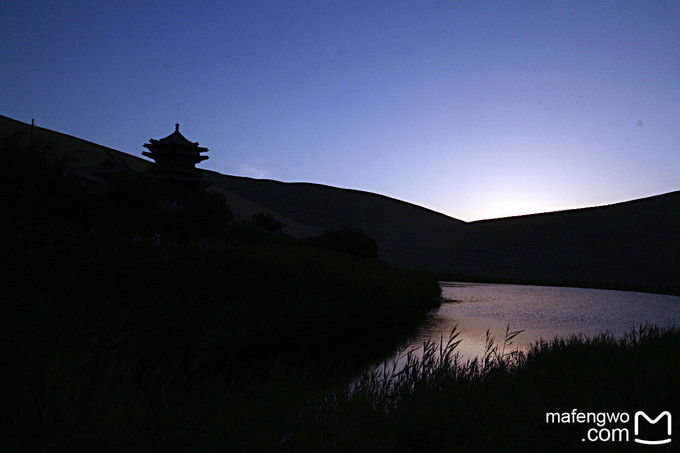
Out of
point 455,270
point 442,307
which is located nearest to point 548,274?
point 455,270

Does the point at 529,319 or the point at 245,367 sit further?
the point at 529,319

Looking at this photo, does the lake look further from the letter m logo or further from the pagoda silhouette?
the pagoda silhouette

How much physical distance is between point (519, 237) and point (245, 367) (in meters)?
60.5

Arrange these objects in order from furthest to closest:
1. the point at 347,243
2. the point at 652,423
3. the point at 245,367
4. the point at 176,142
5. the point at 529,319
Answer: the point at 176,142
the point at 347,243
the point at 529,319
the point at 245,367
the point at 652,423

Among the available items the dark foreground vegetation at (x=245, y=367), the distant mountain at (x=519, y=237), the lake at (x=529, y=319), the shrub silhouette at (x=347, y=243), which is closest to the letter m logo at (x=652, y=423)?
the dark foreground vegetation at (x=245, y=367)

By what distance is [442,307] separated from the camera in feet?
62.6

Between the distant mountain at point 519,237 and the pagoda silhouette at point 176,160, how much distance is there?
5666 millimetres

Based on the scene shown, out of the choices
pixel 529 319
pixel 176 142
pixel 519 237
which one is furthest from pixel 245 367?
pixel 519 237

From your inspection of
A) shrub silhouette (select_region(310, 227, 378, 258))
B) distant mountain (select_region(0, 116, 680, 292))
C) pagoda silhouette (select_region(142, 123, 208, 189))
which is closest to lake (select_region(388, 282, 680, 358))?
shrub silhouette (select_region(310, 227, 378, 258))

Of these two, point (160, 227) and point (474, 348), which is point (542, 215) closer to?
point (160, 227)

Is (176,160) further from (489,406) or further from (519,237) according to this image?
(519,237)

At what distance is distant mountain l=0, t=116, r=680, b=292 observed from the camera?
150ft

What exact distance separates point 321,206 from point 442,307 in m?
71.3

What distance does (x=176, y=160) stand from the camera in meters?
40.4
